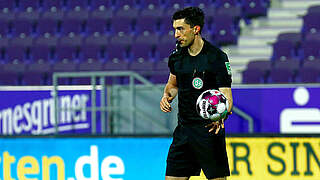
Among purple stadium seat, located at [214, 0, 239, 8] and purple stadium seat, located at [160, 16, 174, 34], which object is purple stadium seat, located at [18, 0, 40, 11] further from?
purple stadium seat, located at [214, 0, 239, 8]

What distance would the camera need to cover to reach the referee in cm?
445

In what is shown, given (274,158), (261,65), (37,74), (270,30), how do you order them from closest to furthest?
(274,158)
(261,65)
(37,74)
(270,30)

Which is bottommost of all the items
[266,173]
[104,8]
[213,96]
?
[266,173]

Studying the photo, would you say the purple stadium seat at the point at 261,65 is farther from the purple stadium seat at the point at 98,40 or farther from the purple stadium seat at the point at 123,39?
the purple stadium seat at the point at 98,40

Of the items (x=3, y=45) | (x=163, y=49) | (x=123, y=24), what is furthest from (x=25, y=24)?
(x=163, y=49)

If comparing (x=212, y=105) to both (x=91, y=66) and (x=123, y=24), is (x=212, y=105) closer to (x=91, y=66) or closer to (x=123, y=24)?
(x=91, y=66)

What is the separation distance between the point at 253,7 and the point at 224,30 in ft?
2.75

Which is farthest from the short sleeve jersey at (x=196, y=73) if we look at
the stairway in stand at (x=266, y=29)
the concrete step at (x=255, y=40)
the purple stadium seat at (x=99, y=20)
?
the purple stadium seat at (x=99, y=20)

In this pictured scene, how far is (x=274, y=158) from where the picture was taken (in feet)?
21.2

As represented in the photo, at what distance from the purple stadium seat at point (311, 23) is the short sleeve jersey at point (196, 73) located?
8.86m

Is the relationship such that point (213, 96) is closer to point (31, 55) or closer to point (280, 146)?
point (280, 146)

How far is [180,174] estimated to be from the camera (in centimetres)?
464

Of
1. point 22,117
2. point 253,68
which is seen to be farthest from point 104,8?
point 22,117

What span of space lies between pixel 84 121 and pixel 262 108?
2228mm
